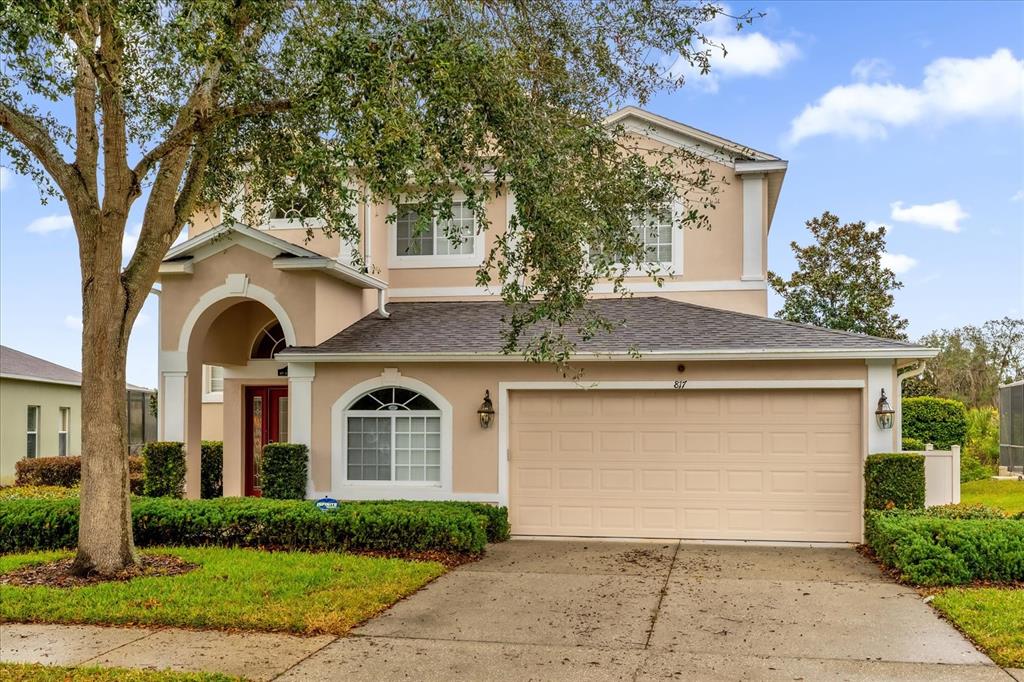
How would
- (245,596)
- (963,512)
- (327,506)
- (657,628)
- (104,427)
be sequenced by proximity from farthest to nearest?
1. (327,506)
2. (963,512)
3. (104,427)
4. (245,596)
5. (657,628)

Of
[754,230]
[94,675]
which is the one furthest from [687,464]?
[94,675]

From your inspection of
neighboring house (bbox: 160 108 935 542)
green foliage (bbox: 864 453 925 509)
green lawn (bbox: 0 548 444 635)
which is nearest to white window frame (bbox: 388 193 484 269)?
neighboring house (bbox: 160 108 935 542)

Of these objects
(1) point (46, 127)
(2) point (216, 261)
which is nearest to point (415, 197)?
(1) point (46, 127)

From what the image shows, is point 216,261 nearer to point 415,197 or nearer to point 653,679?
point 415,197

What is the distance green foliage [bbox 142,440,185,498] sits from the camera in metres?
13.7

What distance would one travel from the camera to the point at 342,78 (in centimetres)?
858

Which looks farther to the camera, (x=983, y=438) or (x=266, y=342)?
(x=983, y=438)

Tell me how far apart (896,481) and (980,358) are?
34.9 meters

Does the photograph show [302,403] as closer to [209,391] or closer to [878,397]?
[209,391]

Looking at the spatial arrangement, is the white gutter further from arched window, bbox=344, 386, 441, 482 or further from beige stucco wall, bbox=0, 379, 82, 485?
beige stucco wall, bbox=0, 379, 82, 485

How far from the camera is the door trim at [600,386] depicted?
40.9ft

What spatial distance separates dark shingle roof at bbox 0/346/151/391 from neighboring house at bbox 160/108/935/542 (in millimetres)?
11599

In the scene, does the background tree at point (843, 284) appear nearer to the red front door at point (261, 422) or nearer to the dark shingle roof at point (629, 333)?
the dark shingle roof at point (629, 333)

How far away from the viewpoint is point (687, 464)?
42.0 ft
